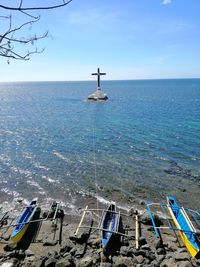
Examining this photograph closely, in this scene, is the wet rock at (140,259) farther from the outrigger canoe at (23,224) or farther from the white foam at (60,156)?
the white foam at (60,156)

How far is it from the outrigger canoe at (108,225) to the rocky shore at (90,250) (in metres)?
Answer: 0.43

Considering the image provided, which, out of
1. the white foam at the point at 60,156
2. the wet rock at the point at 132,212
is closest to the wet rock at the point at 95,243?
the wet rock at the point at 132,212

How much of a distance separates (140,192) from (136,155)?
9.36 metres

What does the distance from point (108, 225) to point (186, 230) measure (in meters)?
4.76

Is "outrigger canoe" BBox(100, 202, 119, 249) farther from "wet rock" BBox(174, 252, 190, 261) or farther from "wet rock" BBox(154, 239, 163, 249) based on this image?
"wet rock" BBox(174, 252, 190, 261)

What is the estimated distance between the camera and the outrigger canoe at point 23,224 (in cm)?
1566

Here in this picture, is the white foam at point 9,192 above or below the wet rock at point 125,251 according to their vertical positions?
below

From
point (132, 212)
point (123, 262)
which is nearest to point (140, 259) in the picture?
point (123, 262)

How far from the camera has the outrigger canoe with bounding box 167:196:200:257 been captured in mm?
14568

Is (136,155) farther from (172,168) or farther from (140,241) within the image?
(140,241)

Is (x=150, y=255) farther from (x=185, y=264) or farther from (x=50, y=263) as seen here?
(x=50, y=263)

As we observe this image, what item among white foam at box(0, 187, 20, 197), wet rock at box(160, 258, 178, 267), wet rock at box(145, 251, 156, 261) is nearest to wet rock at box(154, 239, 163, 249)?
wet rock at box(145, 251, 156, 261)

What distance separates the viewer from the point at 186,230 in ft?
53.1

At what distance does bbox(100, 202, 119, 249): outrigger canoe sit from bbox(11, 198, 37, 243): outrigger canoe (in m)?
4.70
